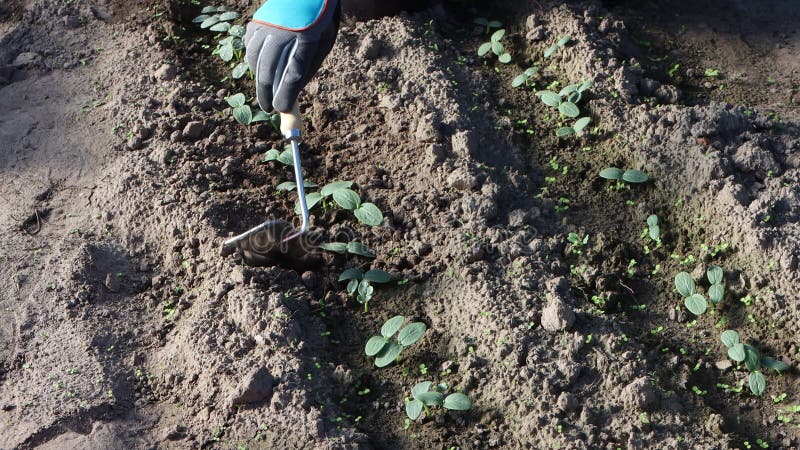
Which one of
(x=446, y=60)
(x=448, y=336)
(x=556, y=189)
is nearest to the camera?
(x=448, y=336)

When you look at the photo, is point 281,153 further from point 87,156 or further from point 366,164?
point 87,156

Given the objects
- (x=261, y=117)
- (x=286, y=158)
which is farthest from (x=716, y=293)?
(x=261, y=117)

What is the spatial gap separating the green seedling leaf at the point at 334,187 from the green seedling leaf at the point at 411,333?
21.6 inches

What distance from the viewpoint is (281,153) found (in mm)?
3033

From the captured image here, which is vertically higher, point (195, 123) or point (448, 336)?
point (195, 123)

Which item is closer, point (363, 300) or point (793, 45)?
point (363, 300)

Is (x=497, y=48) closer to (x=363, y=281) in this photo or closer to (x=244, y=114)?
(x=244, y=114)

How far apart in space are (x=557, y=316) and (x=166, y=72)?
171 centimetres

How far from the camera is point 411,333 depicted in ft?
8.22

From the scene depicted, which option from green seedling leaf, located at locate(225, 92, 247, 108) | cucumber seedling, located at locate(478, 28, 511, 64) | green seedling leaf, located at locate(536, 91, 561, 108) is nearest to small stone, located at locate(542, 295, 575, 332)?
green seedling leaf, located at locate(536, 91, 561, 108)

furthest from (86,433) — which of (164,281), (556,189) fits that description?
(556,189)

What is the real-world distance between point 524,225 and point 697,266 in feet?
1.72

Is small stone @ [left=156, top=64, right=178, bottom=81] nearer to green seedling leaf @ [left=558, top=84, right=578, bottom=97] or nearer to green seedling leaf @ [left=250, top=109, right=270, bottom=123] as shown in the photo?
green seedling leaf @ [left=250, top=109, right=270, bottom=123]

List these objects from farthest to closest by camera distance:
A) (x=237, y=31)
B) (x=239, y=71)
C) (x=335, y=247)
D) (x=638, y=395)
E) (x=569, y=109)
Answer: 1. (x=237, y=31)
2. (x=239, y=71)
3. (x=569, y=109)
4. (x=335, y=247)
5. (x=638, y=395)
